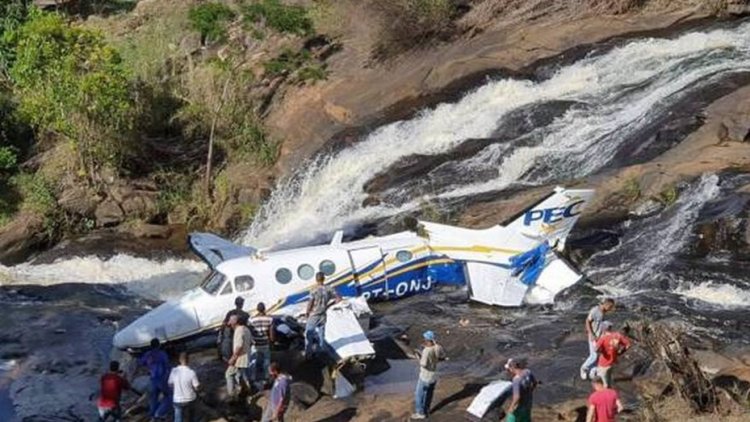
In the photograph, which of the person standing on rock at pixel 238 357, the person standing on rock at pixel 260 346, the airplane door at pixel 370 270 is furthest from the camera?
the airplane door at pixel 370 270

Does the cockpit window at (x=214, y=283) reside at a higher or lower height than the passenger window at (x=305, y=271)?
higher

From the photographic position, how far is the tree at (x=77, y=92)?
29.9 meters

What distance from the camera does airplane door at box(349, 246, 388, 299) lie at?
2030 centimetres

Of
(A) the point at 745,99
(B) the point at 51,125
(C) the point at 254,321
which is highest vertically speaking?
(B) the point at 51,125

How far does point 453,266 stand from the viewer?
21.3 m

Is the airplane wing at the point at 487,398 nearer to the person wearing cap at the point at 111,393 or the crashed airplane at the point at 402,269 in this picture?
the crashed airplane at the point at 402,269

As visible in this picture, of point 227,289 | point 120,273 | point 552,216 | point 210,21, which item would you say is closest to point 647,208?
point 552,216

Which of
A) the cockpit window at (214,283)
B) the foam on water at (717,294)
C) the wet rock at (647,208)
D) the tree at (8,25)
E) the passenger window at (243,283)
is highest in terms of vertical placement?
the tree at (8,25)

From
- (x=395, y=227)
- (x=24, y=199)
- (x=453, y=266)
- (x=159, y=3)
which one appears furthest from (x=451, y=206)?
(x=159, y=3)

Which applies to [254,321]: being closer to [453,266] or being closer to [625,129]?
[453,266]

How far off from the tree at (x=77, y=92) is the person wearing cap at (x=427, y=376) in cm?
1826

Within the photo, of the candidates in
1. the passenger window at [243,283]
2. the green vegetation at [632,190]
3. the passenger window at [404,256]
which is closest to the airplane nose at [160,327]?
the passenger window at [243,283]

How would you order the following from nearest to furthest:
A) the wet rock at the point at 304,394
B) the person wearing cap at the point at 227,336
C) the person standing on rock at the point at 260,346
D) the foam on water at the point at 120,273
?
the wet rock at the point at 304,394
the person standing on rock at the point at 260,346
the person wearing cap at the point at 227,336
the foam on water at the point at 120,273

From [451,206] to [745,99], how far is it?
8.37m
